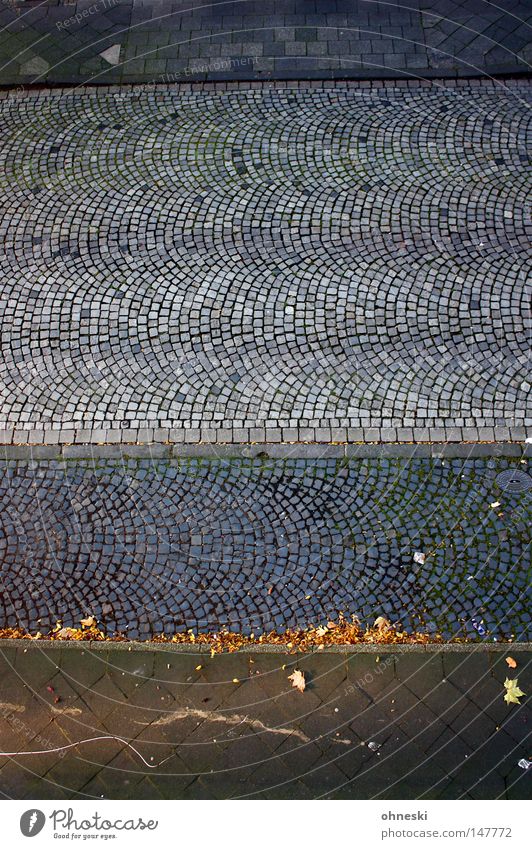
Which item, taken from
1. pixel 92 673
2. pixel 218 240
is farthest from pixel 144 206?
pixel 92 673

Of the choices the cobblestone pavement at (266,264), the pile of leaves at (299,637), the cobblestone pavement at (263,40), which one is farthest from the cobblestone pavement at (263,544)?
the cobblestone pavement at (263,40)

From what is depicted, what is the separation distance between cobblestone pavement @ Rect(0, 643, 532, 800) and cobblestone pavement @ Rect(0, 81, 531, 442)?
2682 millimetres

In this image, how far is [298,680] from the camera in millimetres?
7129

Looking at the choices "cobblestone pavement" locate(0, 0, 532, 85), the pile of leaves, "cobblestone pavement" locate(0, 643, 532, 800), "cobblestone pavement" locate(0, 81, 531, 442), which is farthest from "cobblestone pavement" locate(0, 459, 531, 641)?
"cobblestone pavement" locate(0, 0, 532, 85)

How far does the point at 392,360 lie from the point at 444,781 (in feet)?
15.8

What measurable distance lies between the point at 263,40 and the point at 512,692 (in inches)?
444

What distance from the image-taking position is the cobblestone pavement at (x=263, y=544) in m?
7.44

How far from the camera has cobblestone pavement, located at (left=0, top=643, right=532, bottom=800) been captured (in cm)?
671

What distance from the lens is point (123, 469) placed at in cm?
832

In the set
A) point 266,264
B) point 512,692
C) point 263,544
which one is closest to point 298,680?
point 263,544

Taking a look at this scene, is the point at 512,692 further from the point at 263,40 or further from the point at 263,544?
the point at 263,40

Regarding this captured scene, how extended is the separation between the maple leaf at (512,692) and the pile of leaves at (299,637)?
0.76 meters

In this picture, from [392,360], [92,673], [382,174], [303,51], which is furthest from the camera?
[303,51]

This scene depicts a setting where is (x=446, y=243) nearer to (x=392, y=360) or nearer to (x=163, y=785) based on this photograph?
(x=392, y=360)
